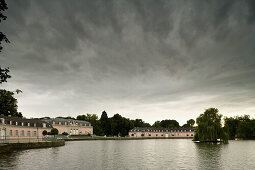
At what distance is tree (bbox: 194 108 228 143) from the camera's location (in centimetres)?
5331

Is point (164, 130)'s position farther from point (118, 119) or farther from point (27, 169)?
point (27, 169)

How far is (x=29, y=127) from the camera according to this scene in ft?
236

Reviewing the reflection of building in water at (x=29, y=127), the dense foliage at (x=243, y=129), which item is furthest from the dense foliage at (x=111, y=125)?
the dense foliage at (x=243, y=129)

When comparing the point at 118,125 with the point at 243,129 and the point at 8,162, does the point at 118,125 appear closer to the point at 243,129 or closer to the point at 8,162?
the point at 243,129

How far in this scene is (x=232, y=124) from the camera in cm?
9694

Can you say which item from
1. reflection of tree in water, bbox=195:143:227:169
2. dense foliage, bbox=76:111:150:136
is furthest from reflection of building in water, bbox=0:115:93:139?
reflection of tree in water, bbox=195:143:227:169

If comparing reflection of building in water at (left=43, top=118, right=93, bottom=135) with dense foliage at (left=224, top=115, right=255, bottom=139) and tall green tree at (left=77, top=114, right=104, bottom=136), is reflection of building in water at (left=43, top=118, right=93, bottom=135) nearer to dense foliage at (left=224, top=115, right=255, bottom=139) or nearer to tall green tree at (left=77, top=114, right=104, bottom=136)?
tall green tree at (left=77, top=114, right=104, bottom=136)

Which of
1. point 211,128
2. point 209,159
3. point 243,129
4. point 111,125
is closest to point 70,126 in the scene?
point 111,125

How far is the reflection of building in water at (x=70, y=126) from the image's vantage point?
9912 cm

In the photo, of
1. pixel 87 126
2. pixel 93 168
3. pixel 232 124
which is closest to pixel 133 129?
pixel 87 126

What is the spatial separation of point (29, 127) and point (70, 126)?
33.8 metres

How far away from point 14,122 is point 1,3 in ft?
180

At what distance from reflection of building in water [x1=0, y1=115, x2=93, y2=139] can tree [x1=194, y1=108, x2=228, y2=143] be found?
4145cm

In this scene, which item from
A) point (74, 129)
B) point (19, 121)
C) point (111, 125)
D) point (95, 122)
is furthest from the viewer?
point (95, 122)
